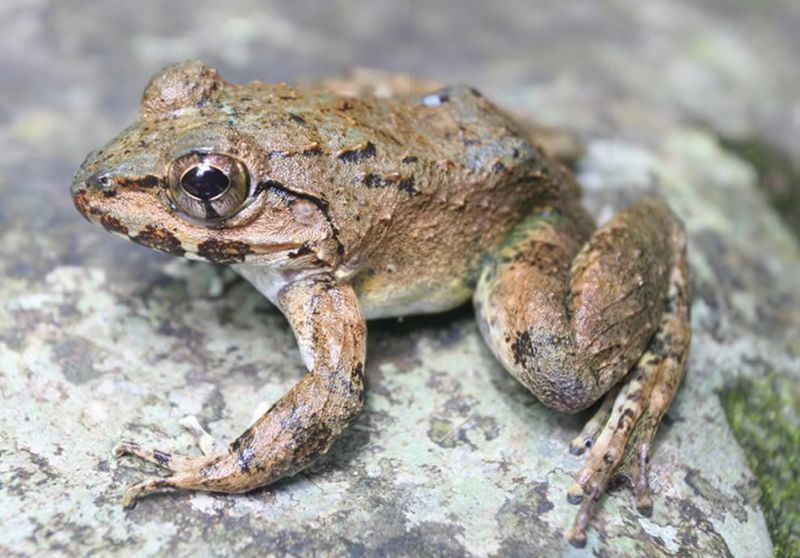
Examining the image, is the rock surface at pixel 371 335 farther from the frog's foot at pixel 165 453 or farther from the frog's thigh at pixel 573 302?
the frog's thigh at pixel 573 302

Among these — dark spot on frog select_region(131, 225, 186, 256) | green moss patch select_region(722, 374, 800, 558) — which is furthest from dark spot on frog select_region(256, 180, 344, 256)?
green moss patch select_region(722, 374, 800, 558)

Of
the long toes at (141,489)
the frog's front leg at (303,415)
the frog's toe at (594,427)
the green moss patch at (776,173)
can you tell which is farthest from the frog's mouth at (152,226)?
the green moss patch at (776,173)

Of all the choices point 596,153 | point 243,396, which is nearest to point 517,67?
point 596,153

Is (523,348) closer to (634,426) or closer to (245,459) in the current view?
(634,426)

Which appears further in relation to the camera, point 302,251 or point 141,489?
point 302,251

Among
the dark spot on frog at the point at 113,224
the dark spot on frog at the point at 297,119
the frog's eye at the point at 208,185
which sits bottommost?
the dark spot on frog at the point at 113,224

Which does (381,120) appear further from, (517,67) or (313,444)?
(517,67)

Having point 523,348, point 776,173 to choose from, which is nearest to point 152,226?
point 523,348
